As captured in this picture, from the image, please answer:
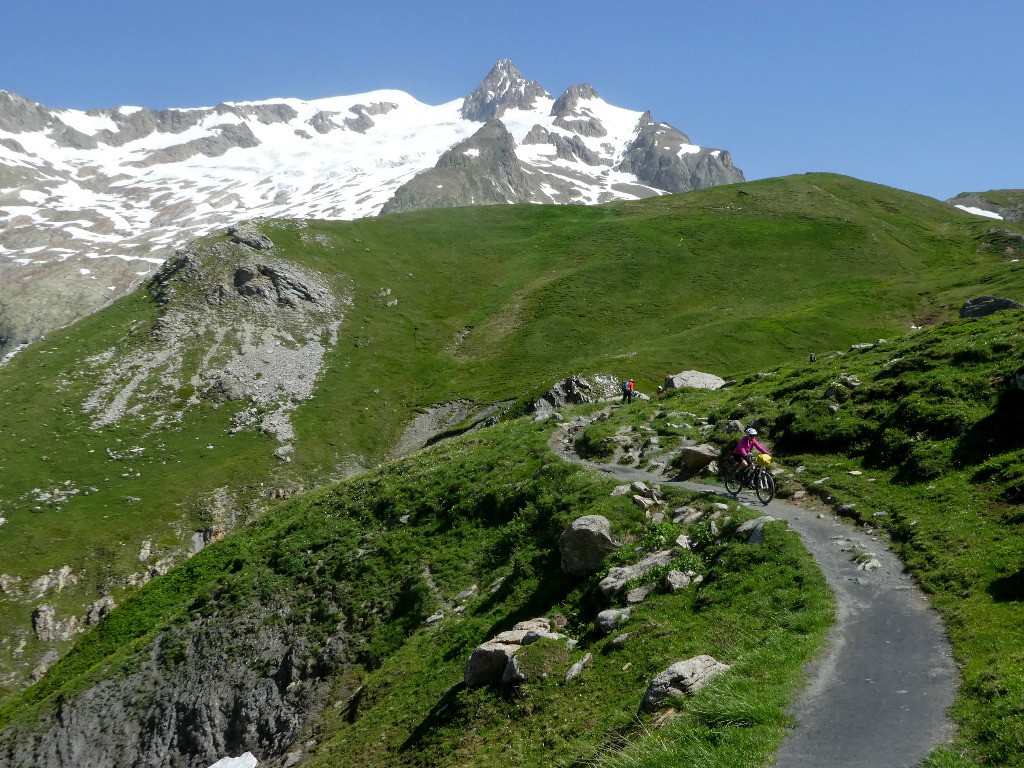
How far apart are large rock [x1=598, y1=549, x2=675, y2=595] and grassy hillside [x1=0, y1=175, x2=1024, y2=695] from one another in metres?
58.0

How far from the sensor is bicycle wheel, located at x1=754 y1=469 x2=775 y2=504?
2556 centimetres

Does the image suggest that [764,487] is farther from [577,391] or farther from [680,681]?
[577,391]

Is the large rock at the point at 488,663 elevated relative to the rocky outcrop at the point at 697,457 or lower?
lower

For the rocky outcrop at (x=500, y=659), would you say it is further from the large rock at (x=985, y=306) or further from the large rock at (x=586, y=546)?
the large rock at (x=985, y=306)

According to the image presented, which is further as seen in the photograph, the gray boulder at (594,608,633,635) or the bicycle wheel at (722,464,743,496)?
the bicycle wheel at (722,464,743,496)

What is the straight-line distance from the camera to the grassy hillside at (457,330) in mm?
70125

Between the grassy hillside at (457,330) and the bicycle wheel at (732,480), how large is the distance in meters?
52.7

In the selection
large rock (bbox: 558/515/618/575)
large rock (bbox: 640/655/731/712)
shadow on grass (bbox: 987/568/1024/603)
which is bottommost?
large rock (bbox: 640/655/731/712)

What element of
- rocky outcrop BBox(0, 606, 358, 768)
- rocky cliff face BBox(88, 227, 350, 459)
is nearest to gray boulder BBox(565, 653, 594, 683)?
rocky outcrop BBox(0, 606, 358, 768)

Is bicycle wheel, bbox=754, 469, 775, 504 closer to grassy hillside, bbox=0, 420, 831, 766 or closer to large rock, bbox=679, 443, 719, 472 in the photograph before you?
grassy hillside, bbox=0, 420, 831, 766

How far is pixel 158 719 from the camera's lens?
2986 centimetres

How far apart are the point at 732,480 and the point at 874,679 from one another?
49.4 ft

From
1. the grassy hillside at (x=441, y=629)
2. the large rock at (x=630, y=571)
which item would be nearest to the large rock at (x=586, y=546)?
the grassy hillside at (x=441, y=629)

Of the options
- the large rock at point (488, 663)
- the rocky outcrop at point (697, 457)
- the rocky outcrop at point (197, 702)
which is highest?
the rocky outcrop at point (697, 457)
